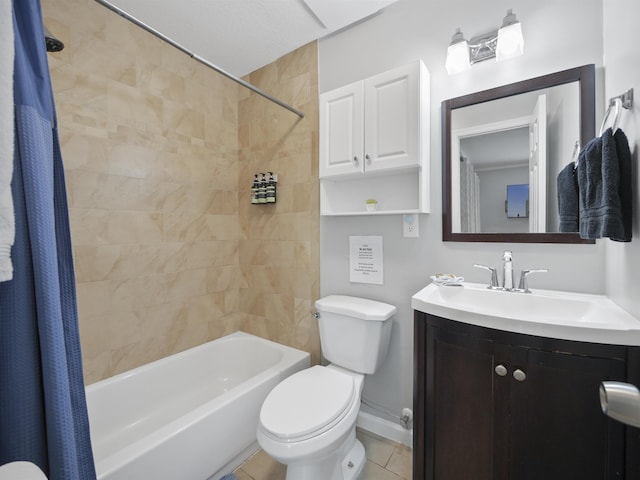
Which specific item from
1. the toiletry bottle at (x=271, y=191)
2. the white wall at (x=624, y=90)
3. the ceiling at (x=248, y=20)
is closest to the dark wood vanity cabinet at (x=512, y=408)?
the white wall at (x=624, y=90)

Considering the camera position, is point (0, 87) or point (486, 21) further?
point (486, 21)

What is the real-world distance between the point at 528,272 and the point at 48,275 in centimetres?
165

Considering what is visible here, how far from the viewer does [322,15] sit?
1705 millimetres

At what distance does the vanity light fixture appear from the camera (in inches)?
49.9

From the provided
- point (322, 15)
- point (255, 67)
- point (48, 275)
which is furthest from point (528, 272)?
point (255, 67)

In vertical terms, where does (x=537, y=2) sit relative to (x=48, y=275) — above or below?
above

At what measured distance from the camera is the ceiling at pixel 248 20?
1.63m

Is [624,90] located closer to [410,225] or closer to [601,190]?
[601,190]

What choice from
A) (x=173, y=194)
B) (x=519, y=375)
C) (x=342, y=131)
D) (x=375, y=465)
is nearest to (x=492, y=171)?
(x=342, y=131)

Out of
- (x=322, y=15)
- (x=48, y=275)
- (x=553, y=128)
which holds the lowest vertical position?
(x=48, y=275)

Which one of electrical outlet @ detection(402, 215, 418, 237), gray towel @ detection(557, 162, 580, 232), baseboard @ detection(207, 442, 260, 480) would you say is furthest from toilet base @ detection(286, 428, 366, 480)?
gray towel @ detection(557, 162, 580, 232)

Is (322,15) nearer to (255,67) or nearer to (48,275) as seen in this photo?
(255,67)

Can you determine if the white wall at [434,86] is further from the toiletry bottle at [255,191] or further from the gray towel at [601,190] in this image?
the toiletry bottle at [255,191]

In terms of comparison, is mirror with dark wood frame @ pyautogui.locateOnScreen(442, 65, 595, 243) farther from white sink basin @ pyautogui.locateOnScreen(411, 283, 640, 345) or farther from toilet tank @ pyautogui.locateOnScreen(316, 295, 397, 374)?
toilet tank @ pyautogui.locateOnScreen(316, 295, 397, 374)
